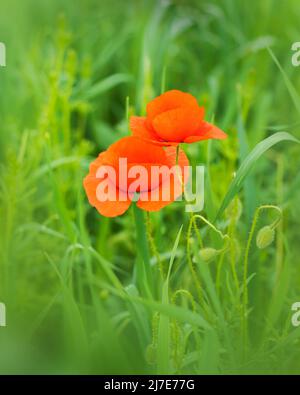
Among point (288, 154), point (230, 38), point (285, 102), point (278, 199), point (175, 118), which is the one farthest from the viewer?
point (230, 38)

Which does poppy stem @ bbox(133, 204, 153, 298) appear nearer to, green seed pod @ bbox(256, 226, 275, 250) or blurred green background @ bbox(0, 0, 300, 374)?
blurred green background @ bbox(0, 0, 300, 374)

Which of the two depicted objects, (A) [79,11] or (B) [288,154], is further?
(A) [79,11]

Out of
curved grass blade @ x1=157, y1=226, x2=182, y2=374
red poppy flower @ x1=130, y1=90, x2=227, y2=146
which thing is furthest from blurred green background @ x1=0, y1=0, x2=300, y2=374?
red poppy flower @ x1=130, y1=90, x2=227, y2=146

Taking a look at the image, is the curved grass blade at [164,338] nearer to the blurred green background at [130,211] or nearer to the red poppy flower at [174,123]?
the blurred green background at [130,211]

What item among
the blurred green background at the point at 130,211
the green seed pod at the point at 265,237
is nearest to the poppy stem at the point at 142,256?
the blurred green background at the point at 130,211

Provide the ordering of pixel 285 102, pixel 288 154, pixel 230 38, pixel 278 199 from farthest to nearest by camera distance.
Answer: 1. pixel 230 38
2. pixel 285 102
3. pixel 288 154
4. pixel 278 199
